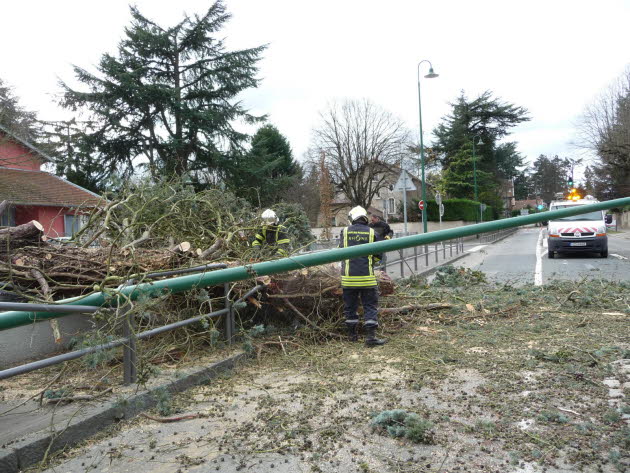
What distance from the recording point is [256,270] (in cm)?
191

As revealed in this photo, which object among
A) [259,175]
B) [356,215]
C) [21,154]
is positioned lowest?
[356,215]

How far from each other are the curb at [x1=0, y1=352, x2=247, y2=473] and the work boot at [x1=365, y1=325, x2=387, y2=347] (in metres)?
2.05

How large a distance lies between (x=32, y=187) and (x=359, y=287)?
74.4 ft

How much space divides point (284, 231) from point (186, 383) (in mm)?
3651

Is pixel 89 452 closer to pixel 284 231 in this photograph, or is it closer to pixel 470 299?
pixel 284 231

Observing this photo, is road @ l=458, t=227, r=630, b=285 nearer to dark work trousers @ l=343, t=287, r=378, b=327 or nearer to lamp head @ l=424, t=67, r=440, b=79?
dark work trousers @ l=343, t=287, r=378, b=327

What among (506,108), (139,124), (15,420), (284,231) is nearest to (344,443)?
(15,420)

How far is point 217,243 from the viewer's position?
6227 mm

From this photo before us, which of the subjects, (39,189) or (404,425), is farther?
(39,189)

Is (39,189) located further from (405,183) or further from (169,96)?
(405,183)

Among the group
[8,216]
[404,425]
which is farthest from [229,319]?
[8,216]

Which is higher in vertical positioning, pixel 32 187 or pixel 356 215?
pixel 32 187

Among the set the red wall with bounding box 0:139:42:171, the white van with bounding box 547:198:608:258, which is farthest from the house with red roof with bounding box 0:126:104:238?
the white van with bounding box 547:198:608:258

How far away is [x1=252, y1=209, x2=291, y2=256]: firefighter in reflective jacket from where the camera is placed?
696 centimetres
